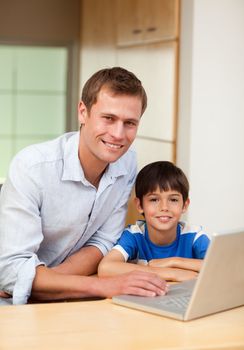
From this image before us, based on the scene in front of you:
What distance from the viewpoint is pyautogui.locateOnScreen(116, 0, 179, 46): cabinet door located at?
4.74m

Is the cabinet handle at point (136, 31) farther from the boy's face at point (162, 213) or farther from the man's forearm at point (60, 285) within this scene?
the man's forearm at point (60, 285)

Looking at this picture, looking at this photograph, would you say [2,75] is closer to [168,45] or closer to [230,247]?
[168,45]

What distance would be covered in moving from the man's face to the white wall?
6.95 ft

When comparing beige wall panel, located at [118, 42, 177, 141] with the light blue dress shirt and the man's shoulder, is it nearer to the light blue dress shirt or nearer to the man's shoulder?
the light blue dress shirt

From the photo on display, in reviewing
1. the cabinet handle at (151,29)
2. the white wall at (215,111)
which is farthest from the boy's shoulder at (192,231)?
the cabinet handle at (151,29)

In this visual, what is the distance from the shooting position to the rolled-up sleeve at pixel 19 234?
7.55 ft

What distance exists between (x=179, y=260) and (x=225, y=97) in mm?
2254

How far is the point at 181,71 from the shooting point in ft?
15.4

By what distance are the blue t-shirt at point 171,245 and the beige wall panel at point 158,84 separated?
2.12 m

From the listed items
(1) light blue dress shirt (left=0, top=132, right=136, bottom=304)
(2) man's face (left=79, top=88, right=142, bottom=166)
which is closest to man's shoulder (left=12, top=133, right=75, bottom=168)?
(1) light blue dress shirt (left=0, top=132, right=136, bottom=304)

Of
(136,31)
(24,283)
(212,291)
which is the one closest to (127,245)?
(24,283)

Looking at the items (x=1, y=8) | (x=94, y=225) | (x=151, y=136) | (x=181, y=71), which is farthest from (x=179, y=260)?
(x=1, y=8)

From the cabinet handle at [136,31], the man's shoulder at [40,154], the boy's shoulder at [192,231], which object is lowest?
the boy's shoulder at [192,231]

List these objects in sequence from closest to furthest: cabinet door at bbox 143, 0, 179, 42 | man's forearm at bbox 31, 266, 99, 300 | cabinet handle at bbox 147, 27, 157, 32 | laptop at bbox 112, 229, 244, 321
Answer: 1. laptop at bbox 112, 229, 244, 321
2. man's forearm at bbox 31, 266, 99, 300
3. cabinet door at bbox 143, 0, 179, 42
4. cabinet handle at bbox 147, 27, 157, 32
